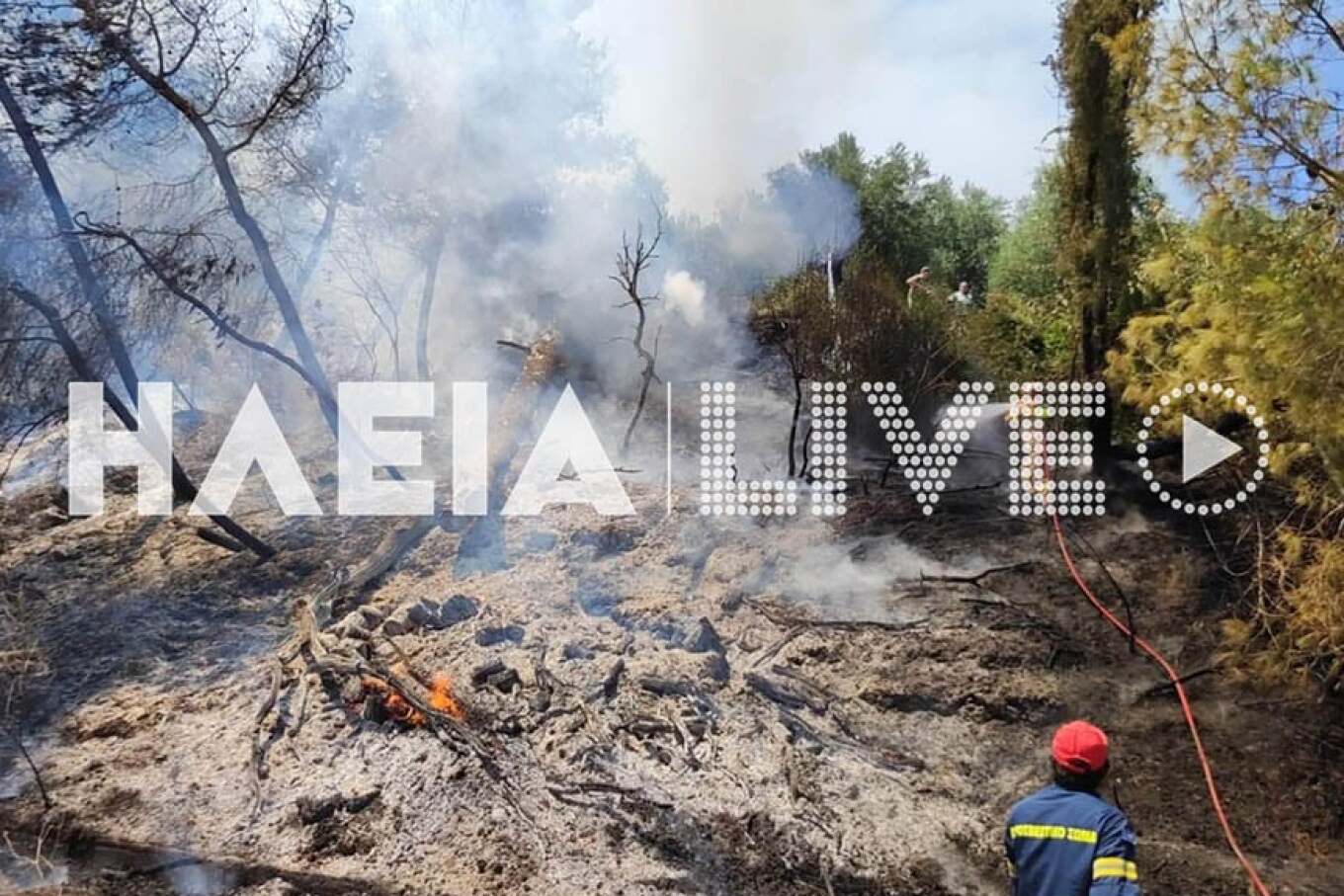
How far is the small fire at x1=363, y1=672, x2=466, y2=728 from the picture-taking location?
6246mm

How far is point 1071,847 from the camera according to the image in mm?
2727

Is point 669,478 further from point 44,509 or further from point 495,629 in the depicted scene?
point 44,509

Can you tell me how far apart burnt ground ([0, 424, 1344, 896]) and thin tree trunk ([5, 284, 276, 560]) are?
1.94 feet

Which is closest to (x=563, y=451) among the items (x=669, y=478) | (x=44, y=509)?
(x=669, y=478)

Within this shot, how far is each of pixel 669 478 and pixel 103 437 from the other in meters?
8.81

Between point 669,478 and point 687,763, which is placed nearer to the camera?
point 687,763

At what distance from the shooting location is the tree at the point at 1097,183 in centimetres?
945

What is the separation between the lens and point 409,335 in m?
17.3

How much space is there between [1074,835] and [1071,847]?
39 mm

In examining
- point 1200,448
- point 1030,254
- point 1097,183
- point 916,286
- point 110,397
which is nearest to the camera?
point 1200,448

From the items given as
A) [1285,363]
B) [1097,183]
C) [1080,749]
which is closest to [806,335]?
[1097,183]

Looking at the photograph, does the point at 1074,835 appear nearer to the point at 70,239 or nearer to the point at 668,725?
the point at 668,725
